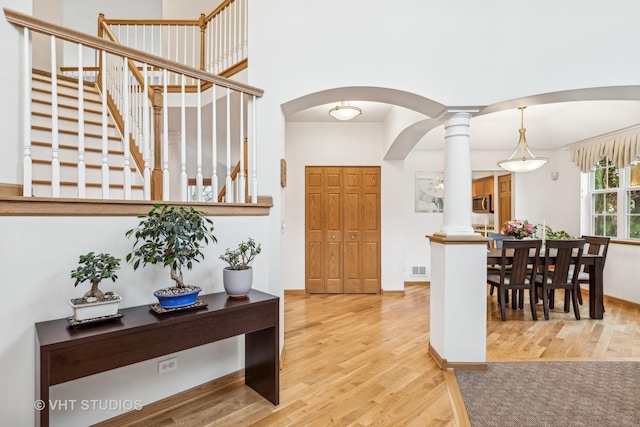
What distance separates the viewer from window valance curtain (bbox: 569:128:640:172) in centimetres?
430

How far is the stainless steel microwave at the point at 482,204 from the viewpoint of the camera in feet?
22.7

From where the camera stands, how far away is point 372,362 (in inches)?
106

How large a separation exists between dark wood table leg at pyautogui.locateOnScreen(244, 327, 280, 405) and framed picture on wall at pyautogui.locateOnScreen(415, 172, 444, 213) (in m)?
4.08

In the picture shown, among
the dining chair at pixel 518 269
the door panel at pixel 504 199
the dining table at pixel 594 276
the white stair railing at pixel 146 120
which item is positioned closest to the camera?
the white stair railing at pixel 146 120

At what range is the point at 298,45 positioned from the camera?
2602 millimetres

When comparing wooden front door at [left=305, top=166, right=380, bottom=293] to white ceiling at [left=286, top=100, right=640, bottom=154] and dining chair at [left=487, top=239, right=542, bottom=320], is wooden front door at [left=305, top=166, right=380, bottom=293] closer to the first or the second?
white ceiling at [left=286, top=100, right=640, bottom=154]

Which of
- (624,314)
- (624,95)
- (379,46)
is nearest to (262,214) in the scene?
(379,46)

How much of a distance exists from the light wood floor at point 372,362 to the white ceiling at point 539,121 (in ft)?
8.37

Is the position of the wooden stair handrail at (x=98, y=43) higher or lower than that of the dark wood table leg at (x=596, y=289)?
higher

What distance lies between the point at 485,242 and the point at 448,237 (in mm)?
296

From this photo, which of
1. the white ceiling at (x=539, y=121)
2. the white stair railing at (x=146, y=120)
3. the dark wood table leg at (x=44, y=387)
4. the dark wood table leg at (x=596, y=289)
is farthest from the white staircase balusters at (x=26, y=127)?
the dark wood table leg at (x=596, y=289)

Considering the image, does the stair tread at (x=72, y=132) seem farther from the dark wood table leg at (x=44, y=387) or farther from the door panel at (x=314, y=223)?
the door panel at (x=314, y=223)

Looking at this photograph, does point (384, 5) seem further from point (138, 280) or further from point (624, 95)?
point (138, 280)

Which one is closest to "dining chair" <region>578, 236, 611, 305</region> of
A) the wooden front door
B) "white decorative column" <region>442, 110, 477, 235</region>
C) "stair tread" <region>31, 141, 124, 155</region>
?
"white decorative column" <region>442, 110, 477, 235</region>
